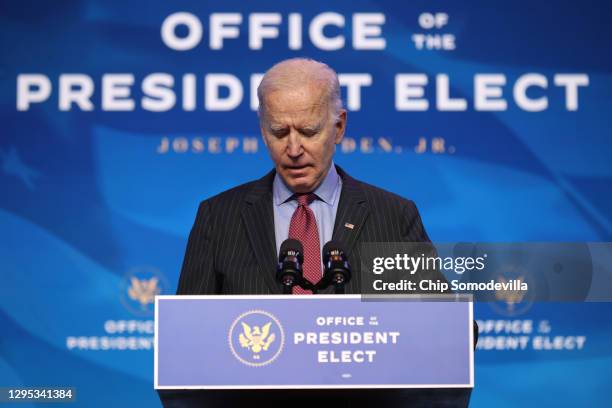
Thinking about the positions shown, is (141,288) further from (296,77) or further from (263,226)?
(296,77)

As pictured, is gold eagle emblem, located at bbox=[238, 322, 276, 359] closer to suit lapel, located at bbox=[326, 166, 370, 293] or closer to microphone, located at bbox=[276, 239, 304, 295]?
microphone, located at bbox=[276, 239, 304, 295]

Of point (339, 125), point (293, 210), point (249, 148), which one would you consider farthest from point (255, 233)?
point (249, 148)

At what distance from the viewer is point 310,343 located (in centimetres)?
188

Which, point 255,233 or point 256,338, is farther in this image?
point 255,233

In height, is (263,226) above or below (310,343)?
above

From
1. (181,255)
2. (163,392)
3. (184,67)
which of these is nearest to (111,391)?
(181,255)

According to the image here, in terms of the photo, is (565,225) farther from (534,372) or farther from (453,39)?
(453,39)

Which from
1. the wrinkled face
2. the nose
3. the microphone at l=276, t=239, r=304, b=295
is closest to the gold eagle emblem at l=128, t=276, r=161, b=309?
the wrinkled face

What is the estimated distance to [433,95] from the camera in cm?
440

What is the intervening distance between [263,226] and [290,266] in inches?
18.7

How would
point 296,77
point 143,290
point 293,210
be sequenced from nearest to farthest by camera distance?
point 296,77, point 293,210, point 143,290

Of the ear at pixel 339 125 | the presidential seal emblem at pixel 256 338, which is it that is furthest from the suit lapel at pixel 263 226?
the presidential seal emblem at pixel 256 338

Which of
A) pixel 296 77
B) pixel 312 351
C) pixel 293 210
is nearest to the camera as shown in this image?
pixel 312 351

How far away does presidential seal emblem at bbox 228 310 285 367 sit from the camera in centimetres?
188
